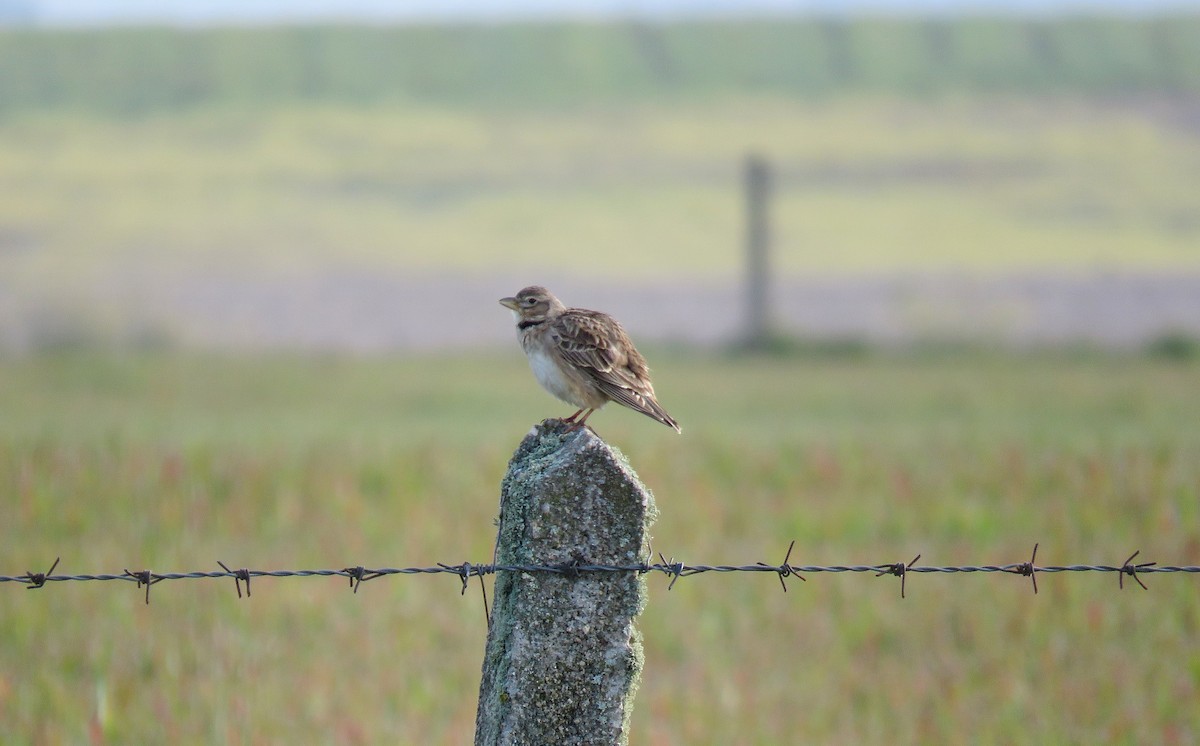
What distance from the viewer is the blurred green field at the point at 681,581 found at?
25.0 ft

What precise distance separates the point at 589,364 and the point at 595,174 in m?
62.9

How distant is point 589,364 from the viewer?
5.66 m

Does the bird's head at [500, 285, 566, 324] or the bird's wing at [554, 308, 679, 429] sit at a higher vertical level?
the bird's head at [500, 285, 566, 324]

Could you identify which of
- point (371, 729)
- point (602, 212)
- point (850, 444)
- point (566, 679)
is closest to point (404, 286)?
point (602, 212)

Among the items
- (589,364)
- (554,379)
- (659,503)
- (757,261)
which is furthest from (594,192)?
(589,364)

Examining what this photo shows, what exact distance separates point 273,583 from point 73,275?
37718mm

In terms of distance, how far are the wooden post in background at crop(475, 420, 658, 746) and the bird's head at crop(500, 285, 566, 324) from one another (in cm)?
224

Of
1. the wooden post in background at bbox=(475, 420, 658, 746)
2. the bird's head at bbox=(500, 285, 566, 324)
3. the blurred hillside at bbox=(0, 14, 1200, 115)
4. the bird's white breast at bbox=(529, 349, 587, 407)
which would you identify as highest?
the blurred hillside at bbox=(0, 14, 1200, 115)

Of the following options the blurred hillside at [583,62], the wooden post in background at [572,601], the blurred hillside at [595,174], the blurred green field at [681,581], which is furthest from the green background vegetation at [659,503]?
the blurred hillside at [583,62]

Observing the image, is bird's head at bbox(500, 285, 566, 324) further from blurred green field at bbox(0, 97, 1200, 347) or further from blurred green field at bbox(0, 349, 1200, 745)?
blurred green field at bbox(0, 97, 1200, 347)

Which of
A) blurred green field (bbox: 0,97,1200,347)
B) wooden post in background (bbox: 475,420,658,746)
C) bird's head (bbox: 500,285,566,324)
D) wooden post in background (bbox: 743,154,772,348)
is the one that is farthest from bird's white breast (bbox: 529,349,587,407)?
blurred green field (bbox: 0,97,1200,347)

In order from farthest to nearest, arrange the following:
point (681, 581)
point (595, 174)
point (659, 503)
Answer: point (595, 174) → point (659, 503) → point (681, 581)

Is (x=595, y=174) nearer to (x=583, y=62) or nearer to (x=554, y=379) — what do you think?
(x=583, y=62)

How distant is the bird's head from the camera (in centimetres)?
629
